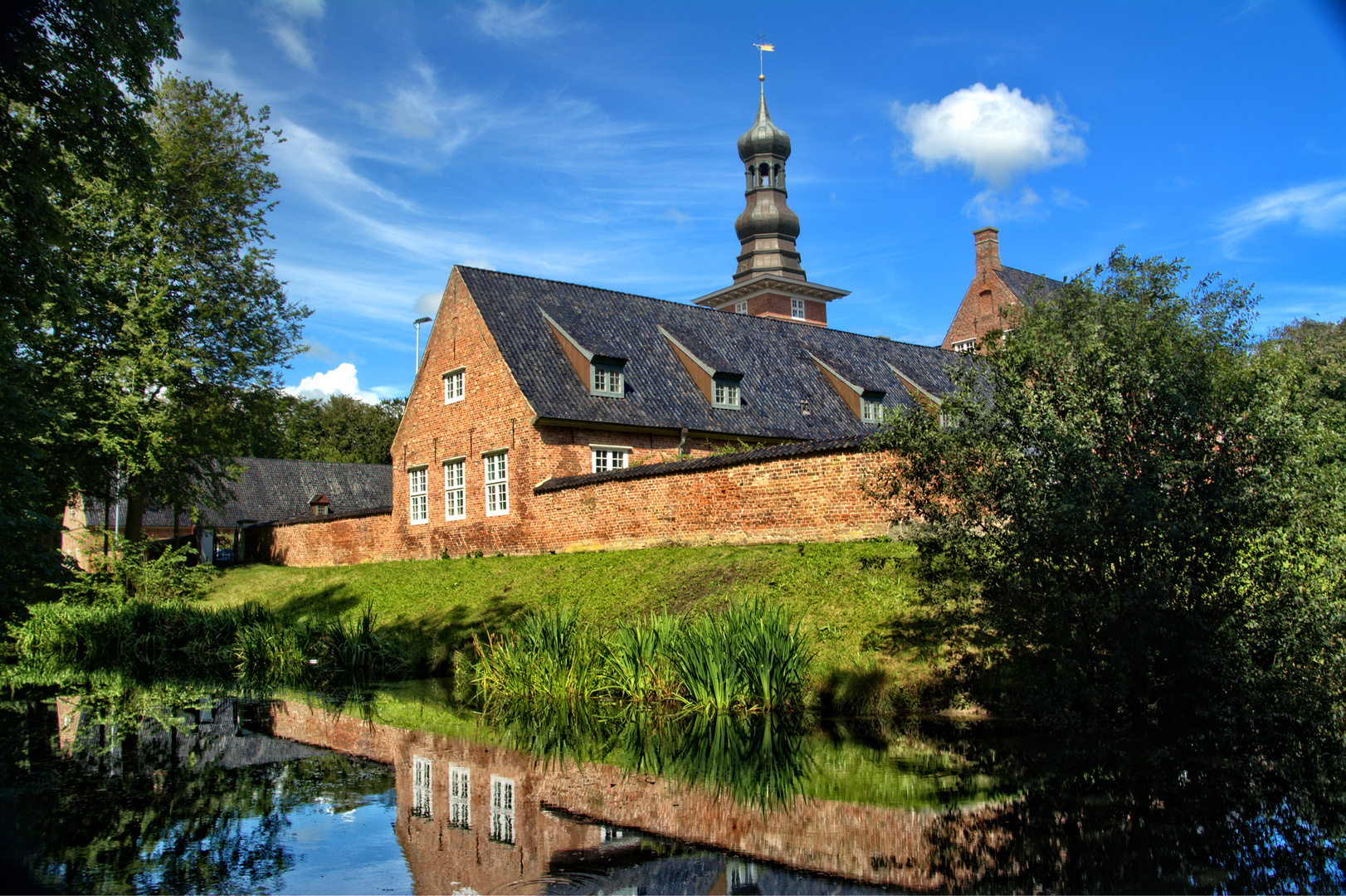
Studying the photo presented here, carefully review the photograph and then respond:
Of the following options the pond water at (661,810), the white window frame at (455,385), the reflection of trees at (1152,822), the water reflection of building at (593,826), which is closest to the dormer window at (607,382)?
the white window frame at (455,385)

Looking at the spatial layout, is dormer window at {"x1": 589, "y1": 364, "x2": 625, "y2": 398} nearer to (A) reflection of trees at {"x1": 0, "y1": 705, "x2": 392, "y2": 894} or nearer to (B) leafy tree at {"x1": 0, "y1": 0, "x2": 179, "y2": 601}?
(B) leafy tree at {"x1": 0, "y1": 0, "x2": 179, "y2": 601}

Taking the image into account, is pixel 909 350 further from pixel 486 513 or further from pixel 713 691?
pixel 713 691

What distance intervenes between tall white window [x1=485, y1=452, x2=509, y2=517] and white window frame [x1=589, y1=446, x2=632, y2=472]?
220cm

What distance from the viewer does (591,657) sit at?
12.2 metres

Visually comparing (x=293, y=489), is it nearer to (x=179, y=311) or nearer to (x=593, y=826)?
(x=179, y=311)

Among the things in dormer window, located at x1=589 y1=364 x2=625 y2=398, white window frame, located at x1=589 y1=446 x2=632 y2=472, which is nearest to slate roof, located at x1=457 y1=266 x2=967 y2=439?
dormer window, located at x1=589 y1=364 x2=625 y2=398

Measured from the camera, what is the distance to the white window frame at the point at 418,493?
2825cm

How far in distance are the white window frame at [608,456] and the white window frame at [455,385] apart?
455cm

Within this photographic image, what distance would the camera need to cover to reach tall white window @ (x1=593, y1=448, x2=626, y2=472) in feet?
80.8

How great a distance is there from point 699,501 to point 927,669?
8.26 meters

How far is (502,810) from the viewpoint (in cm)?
752

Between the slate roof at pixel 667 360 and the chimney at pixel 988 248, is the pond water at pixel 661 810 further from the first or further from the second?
the chimney at pixel 988 248

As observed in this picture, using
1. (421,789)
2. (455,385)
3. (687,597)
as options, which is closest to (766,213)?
(455,385)

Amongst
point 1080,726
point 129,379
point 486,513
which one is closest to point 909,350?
point 486,513
